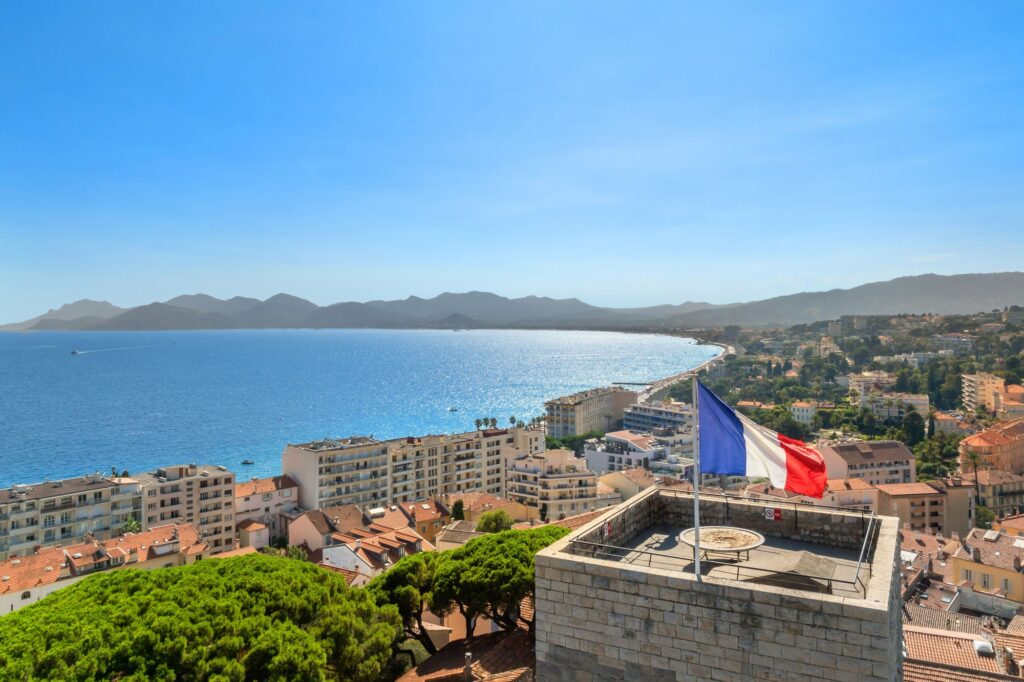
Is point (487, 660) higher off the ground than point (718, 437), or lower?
lower

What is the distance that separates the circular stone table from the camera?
7.50 metres

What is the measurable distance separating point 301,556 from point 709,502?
1543 inches

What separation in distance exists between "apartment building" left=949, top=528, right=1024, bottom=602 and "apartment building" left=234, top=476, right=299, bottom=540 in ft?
157

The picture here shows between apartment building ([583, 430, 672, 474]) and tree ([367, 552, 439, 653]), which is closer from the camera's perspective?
tree ([367, 552, 439, 653])

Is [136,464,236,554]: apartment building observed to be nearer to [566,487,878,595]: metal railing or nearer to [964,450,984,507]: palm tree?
[566,487,878,595]: metal railing

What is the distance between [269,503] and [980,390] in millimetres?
95065

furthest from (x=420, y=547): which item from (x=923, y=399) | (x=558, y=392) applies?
(x=558, y=392)

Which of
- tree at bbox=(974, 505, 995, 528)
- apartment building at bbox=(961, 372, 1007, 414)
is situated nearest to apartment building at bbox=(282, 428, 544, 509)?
tree at bbox=(974, 505, 995, 528)

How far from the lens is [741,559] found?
7727 mm

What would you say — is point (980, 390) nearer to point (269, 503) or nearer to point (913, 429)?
point (913, 429)

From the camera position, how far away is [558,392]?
149000mm

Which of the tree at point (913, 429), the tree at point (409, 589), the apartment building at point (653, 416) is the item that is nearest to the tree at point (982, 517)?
the tree at point (913, 429)

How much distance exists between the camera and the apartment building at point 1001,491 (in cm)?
5388

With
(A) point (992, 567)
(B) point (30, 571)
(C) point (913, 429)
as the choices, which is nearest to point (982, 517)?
(C) point (913, 429)
